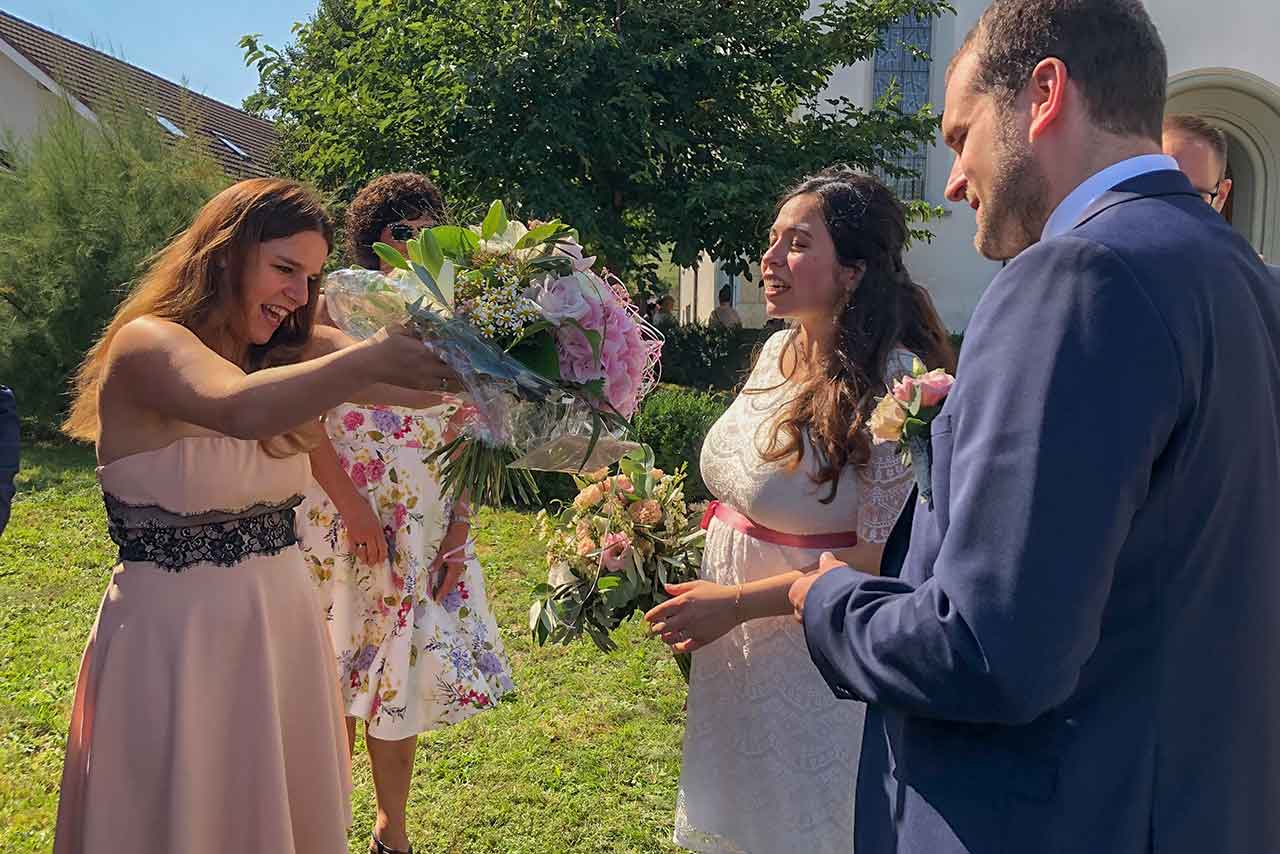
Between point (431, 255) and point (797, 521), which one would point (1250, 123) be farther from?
point (431, 255)

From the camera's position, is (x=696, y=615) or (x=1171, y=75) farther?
(x=1171, y=75)

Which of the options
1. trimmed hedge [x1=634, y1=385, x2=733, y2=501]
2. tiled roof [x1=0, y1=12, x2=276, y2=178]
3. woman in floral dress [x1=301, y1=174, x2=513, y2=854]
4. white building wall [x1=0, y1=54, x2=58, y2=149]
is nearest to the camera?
woman in floral dress [x1=301, y1=174, x2=513, y2=854]

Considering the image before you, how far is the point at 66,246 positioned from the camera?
1166 centimetres

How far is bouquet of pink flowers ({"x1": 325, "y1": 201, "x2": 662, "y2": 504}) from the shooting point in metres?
1.94

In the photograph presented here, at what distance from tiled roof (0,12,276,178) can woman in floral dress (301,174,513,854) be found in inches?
482

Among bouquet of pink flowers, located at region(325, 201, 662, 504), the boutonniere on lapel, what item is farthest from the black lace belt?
the boutonniere on lapel

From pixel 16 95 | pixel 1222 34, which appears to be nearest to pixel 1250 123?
pixel 1222 34

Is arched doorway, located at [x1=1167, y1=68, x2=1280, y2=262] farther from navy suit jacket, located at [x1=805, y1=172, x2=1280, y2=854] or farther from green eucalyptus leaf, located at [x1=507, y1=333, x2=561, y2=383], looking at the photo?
navy suit jacket, located at [x1=805, y1=172, x2=1280, y2=854]

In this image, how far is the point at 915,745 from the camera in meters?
1.46

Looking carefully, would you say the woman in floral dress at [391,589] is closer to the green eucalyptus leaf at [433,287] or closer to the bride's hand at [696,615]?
the bride's hand at [696,615]

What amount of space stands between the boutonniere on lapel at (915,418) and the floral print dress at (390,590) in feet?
7.00

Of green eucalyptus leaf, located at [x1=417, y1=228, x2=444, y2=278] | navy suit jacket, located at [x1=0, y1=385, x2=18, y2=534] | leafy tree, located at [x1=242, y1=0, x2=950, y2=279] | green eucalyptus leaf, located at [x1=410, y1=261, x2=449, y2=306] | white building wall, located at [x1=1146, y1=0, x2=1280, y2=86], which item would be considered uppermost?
white building wall, located at [x1=1146, y1=0, x2=1280, y2=86]

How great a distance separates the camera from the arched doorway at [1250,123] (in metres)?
16.5

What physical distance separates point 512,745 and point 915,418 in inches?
137
